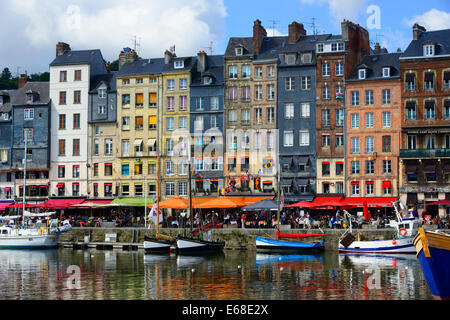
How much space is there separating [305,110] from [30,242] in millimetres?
30875

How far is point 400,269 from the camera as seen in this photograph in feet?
145

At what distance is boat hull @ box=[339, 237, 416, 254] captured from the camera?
Answer: 54.2m

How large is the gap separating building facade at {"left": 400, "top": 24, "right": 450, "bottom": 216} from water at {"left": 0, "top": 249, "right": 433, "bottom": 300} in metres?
14.0

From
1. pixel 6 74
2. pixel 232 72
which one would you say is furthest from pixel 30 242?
pixel 6 74

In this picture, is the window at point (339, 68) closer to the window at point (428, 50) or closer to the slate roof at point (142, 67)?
the window at point (428, 50)

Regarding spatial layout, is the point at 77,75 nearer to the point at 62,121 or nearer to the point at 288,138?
the point at 62,121

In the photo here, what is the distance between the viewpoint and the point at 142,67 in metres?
80.1

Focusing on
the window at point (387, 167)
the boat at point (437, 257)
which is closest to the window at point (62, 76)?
the window at point (387, 167)

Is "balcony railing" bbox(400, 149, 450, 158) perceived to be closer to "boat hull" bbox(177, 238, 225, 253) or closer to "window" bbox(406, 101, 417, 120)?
"window" bbox(406, 101, 417, 120)

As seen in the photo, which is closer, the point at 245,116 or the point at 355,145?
the point at 355,145

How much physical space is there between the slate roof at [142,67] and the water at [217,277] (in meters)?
27.8

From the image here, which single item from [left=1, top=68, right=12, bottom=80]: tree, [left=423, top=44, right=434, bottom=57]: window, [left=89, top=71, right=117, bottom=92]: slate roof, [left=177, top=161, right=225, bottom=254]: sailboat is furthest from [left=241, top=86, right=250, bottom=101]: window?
[left=1, top=68, right=12, bottom=80]: tree
